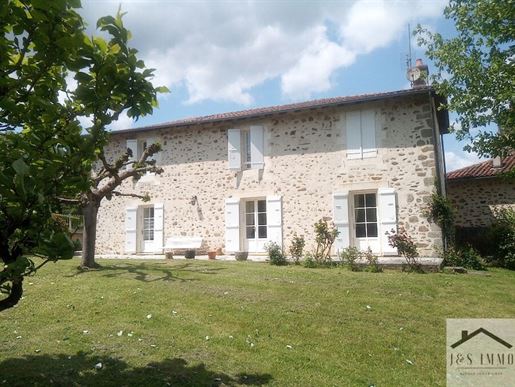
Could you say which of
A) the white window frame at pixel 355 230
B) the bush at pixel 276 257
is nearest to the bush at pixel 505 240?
the white window frame at pixel 355 230

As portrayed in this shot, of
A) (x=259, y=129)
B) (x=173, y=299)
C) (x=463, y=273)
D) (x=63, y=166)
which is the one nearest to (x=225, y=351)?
(x=173, y=299)

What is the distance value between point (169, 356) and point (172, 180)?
10236mm

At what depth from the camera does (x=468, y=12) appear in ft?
35.2

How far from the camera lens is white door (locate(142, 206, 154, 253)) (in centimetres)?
1459

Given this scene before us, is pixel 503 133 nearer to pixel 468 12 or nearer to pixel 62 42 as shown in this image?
pixel 468 12

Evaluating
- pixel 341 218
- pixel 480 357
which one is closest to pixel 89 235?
pixel 341 218

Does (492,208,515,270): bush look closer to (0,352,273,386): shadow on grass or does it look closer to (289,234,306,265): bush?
(289,234,306,265): bush

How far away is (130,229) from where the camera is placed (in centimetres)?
1459

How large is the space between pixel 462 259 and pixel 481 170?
5577 mm

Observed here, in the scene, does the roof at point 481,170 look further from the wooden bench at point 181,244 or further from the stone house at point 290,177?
the wooden bench at point 181,244

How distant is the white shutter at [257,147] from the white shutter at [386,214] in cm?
377

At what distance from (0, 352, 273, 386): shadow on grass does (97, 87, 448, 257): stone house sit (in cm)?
808

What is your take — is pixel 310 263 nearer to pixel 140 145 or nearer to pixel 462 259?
pixel 462 259

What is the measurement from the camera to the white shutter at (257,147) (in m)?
13.1
